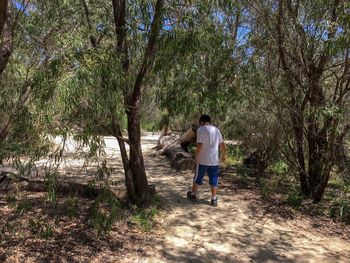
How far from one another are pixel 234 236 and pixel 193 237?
0.62 meters

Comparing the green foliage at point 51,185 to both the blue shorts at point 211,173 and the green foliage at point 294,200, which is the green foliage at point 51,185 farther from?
the green foliage at point 294,200

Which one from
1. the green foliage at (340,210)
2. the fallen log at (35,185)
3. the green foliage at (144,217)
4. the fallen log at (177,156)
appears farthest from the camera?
the fallen log at (177,156)

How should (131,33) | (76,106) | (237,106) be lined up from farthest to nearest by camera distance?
(237,106) → (131,33) → (76,106)

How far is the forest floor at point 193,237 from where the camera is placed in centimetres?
511

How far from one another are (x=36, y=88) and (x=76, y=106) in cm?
58

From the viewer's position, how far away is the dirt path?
5.27 meters

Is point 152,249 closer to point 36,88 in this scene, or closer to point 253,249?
point 253,249

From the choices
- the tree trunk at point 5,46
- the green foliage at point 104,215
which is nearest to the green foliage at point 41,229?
the green foliage at point 104,215

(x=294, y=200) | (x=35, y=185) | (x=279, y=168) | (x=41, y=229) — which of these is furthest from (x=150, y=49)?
(x=279, y=168)

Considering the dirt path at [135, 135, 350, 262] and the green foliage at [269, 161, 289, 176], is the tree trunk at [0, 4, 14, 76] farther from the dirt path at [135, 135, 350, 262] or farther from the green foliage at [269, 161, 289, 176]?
the green foliage at [269, 161, 289, 176]

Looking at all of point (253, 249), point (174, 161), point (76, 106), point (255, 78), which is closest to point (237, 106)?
point (255, 78)

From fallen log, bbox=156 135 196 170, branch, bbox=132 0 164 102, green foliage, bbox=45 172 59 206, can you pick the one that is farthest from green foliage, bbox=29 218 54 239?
fallen log, bbox=156 135 196 170

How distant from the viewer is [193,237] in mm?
5789

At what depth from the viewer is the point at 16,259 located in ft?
15.7
